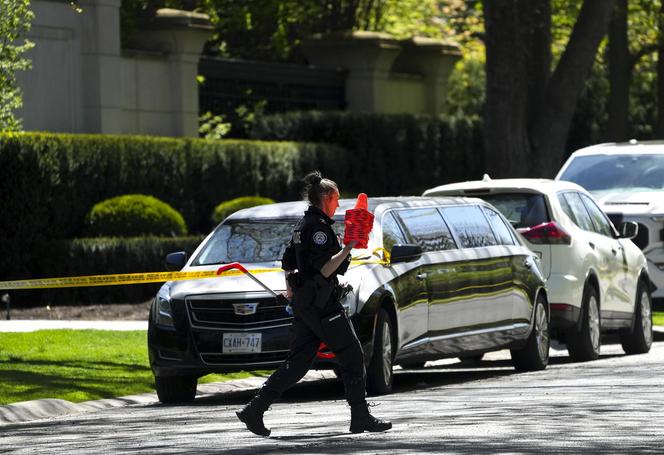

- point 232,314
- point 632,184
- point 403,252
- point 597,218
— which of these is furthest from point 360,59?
point 232,314

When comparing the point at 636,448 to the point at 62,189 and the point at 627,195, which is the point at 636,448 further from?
the point at 62,189

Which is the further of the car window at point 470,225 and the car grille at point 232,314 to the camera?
the car window at point 470,225

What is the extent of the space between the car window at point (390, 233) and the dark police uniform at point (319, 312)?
12.2ft

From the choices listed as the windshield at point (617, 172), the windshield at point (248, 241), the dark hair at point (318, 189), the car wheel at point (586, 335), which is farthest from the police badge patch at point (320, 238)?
the windshield at point (617, 172)

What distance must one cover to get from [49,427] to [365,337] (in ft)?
8.64

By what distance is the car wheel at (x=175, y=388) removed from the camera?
47.8 feet

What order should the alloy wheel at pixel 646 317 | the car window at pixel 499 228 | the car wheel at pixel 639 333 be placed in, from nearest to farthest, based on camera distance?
the car window at pixel 499 228, the car wheel at pixel 639 333, the alloy wheel at pixel 646 317

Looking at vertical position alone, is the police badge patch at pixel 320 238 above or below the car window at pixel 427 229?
above

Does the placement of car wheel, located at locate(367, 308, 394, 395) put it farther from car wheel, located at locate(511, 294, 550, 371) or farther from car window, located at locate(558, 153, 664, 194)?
car window, located at locate(558, 153, 664, 194)

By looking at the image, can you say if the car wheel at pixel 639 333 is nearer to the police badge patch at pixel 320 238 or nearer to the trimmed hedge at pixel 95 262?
the trimmed hedge at pixel 95 262

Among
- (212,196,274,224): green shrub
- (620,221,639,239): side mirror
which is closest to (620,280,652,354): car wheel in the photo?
(620,221,639,239): side mirror

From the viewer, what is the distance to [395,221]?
1531 centimetres

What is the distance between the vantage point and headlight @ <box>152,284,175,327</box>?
562 inches

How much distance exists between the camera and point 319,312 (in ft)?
36.4
